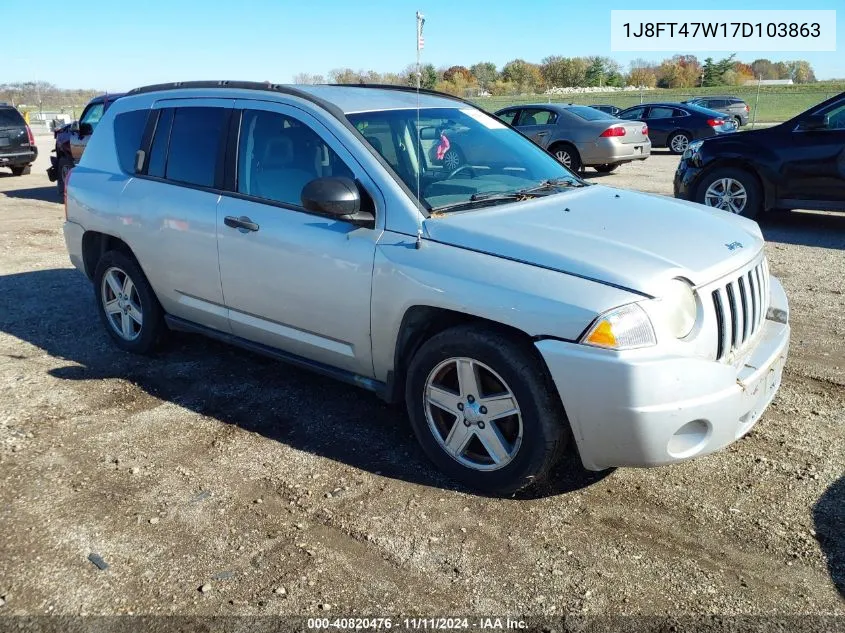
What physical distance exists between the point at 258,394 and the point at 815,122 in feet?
25.1

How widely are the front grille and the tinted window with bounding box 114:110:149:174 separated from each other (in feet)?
12.8

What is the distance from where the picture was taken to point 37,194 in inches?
598

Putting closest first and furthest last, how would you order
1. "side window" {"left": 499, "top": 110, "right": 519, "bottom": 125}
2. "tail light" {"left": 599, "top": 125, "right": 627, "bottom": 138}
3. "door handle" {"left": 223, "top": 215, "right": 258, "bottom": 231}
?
"door handle" {"left": 223, "top": 215, "right": 258, "bottom": 231}, "tail light" {"left": 599, "top": 125, "right": 627, "bottom": 138}, "side window" {"left": 499, "top": 110, "right": 519, "bottom": 125}

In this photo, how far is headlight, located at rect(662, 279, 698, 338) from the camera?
297 cm

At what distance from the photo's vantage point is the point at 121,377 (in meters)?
4.97

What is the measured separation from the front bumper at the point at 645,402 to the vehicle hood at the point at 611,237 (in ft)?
1.05

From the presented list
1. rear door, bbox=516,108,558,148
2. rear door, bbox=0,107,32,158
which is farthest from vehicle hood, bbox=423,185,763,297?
rear door, bbox=0,107,32,158

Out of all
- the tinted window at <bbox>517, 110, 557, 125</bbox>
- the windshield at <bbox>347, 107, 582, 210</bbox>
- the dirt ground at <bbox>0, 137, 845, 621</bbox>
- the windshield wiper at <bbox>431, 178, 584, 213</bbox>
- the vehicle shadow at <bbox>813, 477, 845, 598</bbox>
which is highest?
the tinted window at <bbox>517, 110, 557, 125</bbox>

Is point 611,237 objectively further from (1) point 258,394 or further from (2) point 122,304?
(2) point 122,304

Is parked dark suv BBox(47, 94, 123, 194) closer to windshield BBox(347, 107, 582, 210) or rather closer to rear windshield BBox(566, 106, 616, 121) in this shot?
rear windshield BBox(566, 106, 616, 121)

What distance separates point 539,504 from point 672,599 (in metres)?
0.78

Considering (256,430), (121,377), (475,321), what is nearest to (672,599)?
(475,321)

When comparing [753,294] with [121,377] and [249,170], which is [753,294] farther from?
[121,377]

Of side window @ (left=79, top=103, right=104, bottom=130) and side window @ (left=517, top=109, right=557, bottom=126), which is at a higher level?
side window @ (left=79, top=103, right=104, bottom=130)
